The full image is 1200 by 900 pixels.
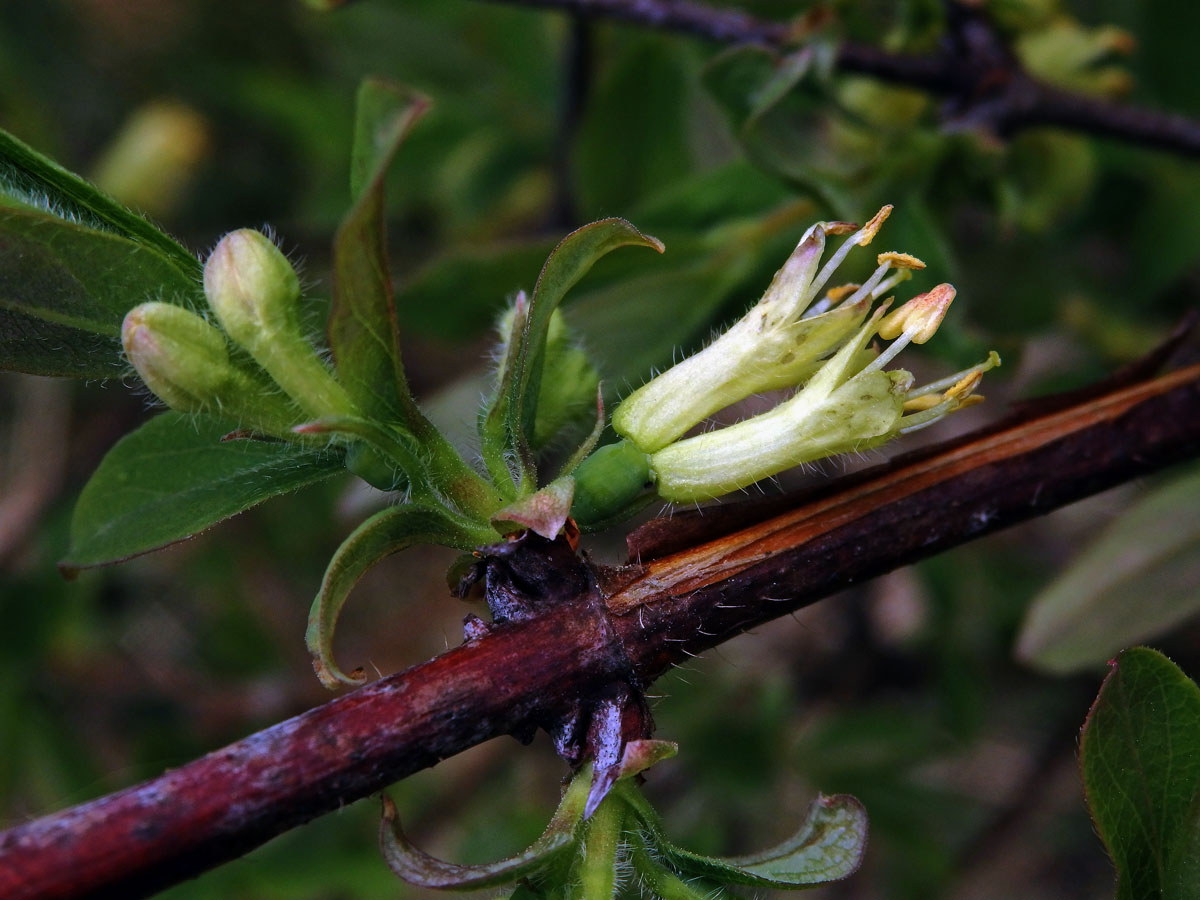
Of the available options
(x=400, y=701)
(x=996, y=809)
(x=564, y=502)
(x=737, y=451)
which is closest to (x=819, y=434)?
(x=737, y=451)

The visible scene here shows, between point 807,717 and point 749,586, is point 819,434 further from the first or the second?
point 807,717

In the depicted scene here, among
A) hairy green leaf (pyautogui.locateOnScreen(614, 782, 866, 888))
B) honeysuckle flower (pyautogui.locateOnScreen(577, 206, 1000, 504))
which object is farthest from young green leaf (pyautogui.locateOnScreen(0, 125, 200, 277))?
hairy green leaf (pyautogui.locateOnScreen(614, 782, 866, 888))

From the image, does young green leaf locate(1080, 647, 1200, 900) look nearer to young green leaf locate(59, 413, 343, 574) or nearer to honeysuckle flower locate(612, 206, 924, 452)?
honeysuckle flower locate(612, 206, 924, 452)

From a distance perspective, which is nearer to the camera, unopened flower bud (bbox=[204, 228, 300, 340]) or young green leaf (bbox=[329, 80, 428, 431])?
young green leaf (bbox=[329, 80, 428, 431])

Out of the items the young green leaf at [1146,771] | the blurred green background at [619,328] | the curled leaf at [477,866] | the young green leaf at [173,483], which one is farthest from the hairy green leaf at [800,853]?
the blurred green background at [619,328]

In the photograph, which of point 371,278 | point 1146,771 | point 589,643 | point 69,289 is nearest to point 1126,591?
point 1146,771

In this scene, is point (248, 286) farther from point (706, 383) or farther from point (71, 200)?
point (706, 383)

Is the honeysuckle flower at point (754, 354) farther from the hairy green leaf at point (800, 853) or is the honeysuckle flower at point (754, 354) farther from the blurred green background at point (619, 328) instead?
the blurred green background at point (619, 328)
